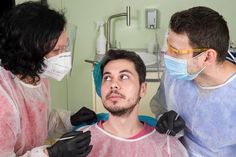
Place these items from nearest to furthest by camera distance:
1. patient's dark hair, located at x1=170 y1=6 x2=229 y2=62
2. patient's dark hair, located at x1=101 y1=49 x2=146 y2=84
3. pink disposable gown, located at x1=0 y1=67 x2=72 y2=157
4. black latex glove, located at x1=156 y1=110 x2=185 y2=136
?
pink disposable gown, located at x1=0 y1=67 x2=72 y2=157
patient's dark hair, located at x1=170 y1=6 x2=229 y2=62
black latex glove, located at x1=156 y1=110 x2=185 y2=136
patient's dark hair, located at x1=101 y1=49 x2=146 y2=84

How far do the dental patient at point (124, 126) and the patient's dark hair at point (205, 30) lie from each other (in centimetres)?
31

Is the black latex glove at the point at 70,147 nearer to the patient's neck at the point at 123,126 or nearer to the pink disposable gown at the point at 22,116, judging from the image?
the pink disposable gown at the point at 22,116

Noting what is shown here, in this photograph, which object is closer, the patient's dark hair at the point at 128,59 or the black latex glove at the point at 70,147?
the black latex glove at the point at 70,147

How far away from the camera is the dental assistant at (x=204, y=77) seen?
134 cm

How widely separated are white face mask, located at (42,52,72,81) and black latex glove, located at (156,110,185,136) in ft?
1.56

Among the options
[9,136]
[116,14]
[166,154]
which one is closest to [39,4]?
[9,136]

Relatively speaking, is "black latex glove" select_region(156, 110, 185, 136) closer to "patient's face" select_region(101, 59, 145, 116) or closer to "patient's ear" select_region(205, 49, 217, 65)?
"patient's face" select_region(101, 59, 145, 116)

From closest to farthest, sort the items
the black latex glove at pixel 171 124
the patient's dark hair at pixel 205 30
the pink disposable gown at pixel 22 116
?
the pink disposable gown at pixel 22 116 < the patient's dark hair at pixel 205 30 < the black latex glove at pixel 171 124

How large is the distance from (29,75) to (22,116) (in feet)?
0.52

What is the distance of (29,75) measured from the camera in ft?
4.30

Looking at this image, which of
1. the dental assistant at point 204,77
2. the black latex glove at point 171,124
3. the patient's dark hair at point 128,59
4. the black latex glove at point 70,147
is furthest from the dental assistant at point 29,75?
the dental assistant at point 204,77

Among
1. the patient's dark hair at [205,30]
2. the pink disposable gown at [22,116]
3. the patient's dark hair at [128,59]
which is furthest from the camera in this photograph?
the patient's dark hair at [128,59]

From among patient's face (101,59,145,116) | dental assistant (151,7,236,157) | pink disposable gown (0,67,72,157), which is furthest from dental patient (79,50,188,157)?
pink disposable gown (0,67,72,157)

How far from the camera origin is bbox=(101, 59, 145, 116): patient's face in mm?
1431
